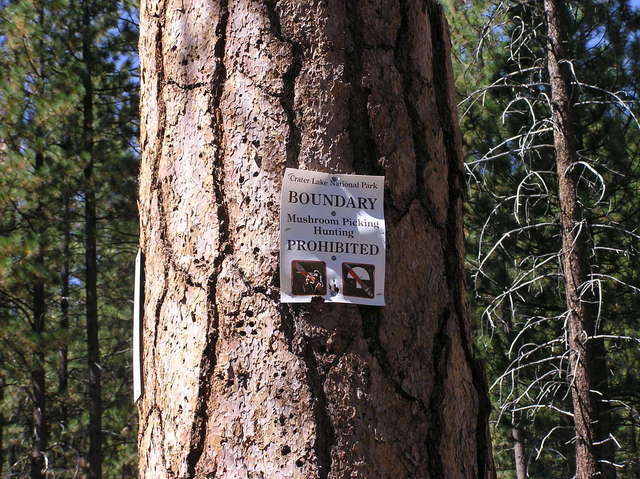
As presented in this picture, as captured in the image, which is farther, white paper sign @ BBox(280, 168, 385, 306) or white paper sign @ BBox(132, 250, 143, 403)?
white paper sign @ BBox(132, 250, 143, 403)

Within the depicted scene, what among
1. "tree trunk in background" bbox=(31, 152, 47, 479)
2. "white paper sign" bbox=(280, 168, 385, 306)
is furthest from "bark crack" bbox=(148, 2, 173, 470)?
"tree trunk in background" bbox=(31, 152, 47, 479)

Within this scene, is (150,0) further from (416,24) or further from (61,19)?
(61,19)

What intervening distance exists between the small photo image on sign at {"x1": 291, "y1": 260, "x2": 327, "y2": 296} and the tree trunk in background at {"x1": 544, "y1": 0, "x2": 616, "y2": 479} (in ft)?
17.9

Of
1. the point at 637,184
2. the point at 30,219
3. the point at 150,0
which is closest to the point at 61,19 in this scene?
the point at 30,219

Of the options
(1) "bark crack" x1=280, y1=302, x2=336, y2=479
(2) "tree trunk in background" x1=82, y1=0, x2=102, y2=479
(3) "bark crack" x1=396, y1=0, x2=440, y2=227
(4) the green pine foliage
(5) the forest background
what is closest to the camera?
(1) "bark crack" x1=280, y1=302, x2=336, y2=479

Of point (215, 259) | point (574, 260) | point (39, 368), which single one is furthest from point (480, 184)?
point (215, 259)

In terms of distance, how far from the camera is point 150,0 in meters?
1.17

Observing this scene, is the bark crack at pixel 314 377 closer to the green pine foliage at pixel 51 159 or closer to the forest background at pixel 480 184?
the forest background at pixel 480 184

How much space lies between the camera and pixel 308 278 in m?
0.96

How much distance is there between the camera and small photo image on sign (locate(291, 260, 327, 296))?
37.5 inches

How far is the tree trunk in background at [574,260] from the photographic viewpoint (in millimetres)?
6242

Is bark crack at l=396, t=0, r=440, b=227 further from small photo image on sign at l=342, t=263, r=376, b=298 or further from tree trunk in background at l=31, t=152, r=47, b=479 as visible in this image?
tree trunk in background at l=31, t=152, r=47, b=479

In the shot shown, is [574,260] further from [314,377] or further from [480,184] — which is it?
[314,377]

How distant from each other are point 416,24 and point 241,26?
261mm
